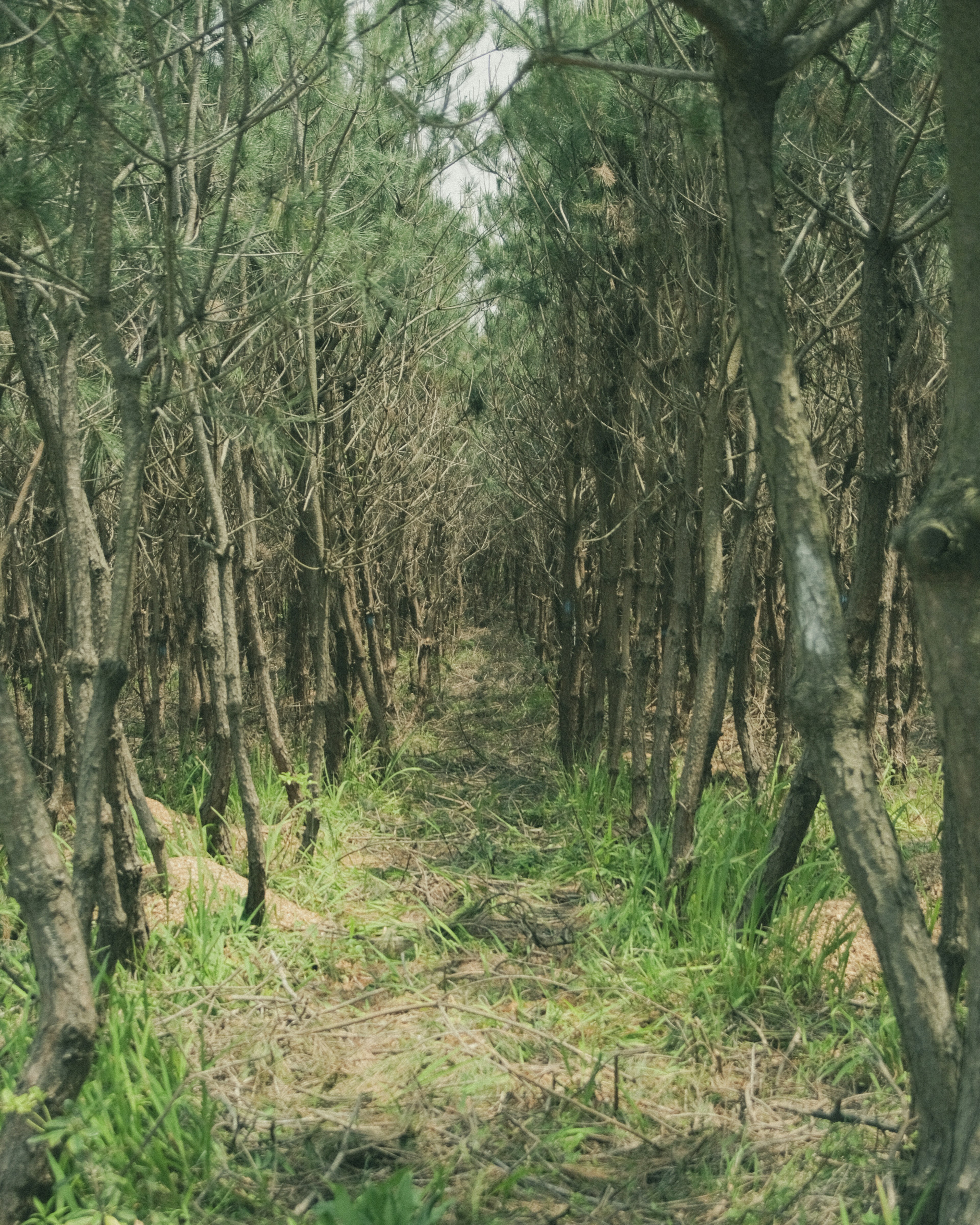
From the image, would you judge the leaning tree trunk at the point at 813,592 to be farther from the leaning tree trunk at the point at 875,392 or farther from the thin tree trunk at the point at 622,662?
the thin tree trunk at the point at 622,662

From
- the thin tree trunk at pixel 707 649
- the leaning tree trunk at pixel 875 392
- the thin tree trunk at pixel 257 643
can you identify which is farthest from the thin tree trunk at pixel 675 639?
the thin tree trunk at pixel 257 643

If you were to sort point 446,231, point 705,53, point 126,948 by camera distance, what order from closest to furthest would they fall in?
point 126,948 → point 705,53 → point 446,231

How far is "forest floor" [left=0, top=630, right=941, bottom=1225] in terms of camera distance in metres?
2.37

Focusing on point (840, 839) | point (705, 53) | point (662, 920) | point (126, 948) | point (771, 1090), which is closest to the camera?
point (840, 839)

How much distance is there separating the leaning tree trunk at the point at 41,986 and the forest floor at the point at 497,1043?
8 centimetres

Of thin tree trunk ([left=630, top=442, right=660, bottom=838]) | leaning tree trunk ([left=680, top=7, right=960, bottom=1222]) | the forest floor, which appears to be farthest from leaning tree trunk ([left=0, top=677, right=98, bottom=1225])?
thin tree trunk ([left=630, top=442, right=660, bottom=838])

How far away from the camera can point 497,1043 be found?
3.13 meters

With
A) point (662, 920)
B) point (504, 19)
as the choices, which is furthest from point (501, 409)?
point (662, 920)

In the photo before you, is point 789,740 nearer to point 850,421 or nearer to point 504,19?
point 850,421

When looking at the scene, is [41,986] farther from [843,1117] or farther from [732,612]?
[732,612]

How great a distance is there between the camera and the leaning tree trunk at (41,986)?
2119mm

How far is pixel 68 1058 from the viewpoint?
2164mm

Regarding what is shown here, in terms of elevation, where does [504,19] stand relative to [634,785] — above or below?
above

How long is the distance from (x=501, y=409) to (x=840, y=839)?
231 inches
